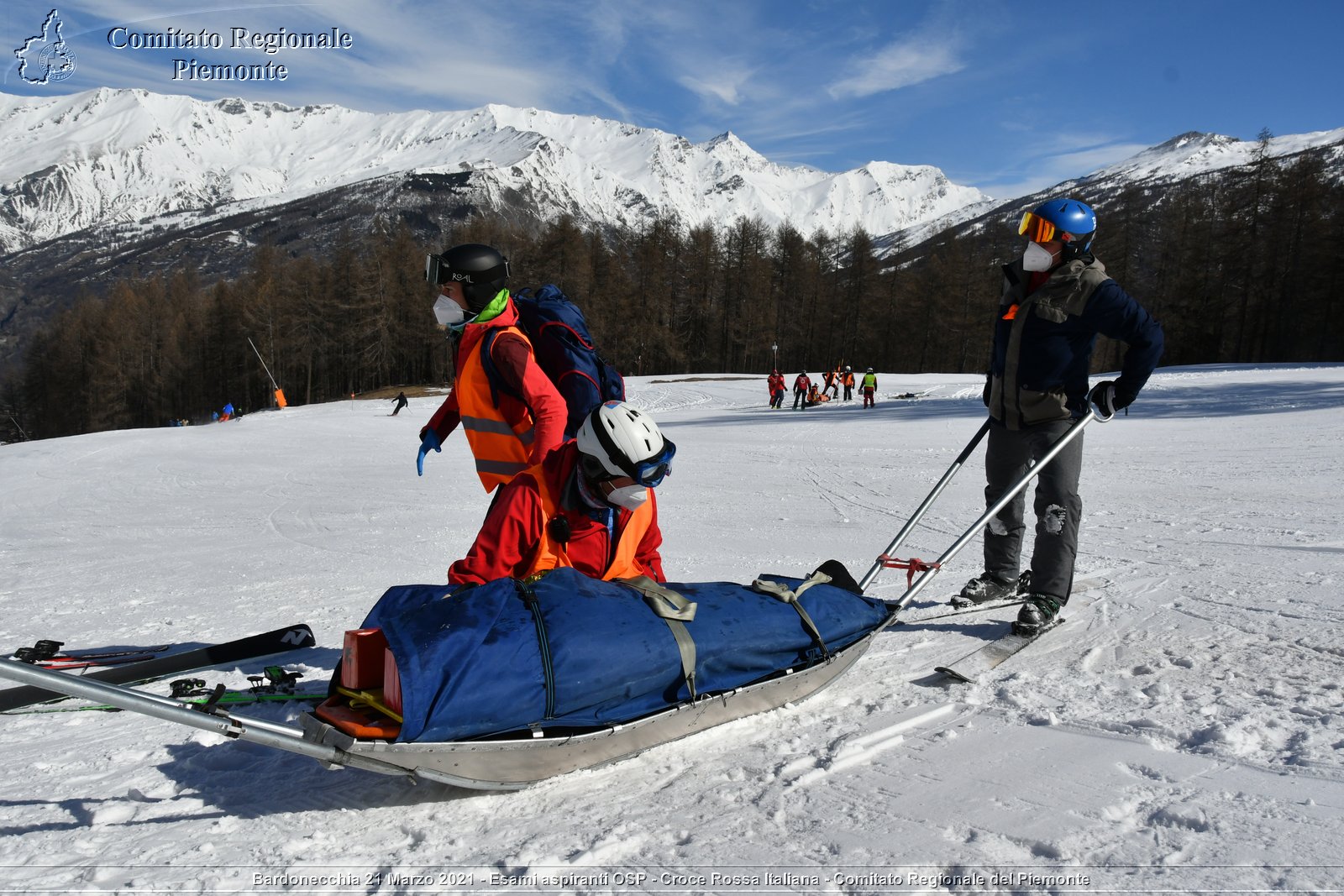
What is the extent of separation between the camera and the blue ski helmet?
384cm

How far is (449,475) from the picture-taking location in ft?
41.5

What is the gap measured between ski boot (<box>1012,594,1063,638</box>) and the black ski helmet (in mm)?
3146

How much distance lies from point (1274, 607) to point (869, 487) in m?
5.99

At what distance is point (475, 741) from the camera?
2.30 metres

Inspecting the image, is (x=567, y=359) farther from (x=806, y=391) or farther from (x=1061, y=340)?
(x=806, y=391)

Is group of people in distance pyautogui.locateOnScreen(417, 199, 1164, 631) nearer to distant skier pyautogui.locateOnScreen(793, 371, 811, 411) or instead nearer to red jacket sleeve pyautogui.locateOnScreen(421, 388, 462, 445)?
red jacket sleeve pyautogui.locateOnScreen(421, 388, 462, 445)

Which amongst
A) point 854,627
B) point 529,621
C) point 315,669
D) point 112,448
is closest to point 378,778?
point 529,621

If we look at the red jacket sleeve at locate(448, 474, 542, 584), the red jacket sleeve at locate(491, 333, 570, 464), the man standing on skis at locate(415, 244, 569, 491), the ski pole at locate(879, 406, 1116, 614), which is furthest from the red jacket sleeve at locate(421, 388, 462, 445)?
the ski pole at locate(879, 406, 1116, 614)

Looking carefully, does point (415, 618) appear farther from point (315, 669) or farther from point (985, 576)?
point (985, 576)

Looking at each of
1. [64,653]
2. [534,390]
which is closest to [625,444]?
[534,390]

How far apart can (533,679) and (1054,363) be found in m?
3.18

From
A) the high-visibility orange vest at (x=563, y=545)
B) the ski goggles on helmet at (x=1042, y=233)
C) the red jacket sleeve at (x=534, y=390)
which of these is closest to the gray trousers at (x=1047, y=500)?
the ski goggles on helmet at (x=1042, y=233)

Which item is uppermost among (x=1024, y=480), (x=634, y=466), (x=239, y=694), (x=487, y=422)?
(x=487, y=422)

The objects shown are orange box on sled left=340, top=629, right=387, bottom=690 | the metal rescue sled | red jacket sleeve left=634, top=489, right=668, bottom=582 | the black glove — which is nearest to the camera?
the metal rescue sled
